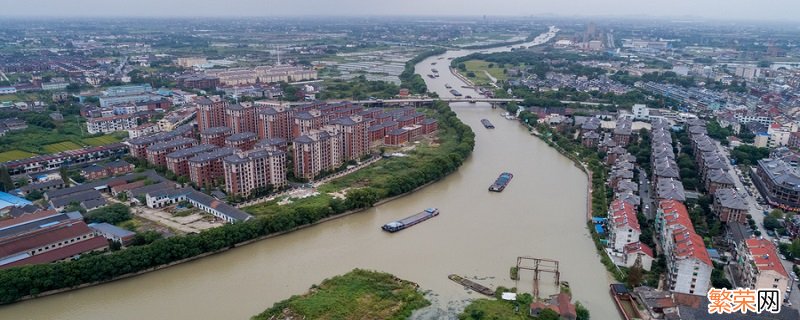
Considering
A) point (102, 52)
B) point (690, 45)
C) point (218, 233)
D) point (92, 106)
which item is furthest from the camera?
point (690, 45)

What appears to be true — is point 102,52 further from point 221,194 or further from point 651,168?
point 651,168

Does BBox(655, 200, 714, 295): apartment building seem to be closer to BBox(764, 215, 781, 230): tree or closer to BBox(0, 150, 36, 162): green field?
BBox(764, 215, 781, 230): tree

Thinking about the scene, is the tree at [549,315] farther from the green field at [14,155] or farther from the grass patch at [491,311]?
the green field at [14,155]

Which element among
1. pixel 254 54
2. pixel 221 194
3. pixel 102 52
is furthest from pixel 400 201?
pixel 102 52

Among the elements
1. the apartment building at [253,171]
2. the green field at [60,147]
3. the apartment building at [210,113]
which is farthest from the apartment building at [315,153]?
the green field at [60,147]

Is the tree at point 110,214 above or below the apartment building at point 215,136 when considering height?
below

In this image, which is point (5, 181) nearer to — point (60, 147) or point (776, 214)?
point (60, 147)

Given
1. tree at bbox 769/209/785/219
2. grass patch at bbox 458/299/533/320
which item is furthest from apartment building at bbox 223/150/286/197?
tree at bbox 769/209/785/219
